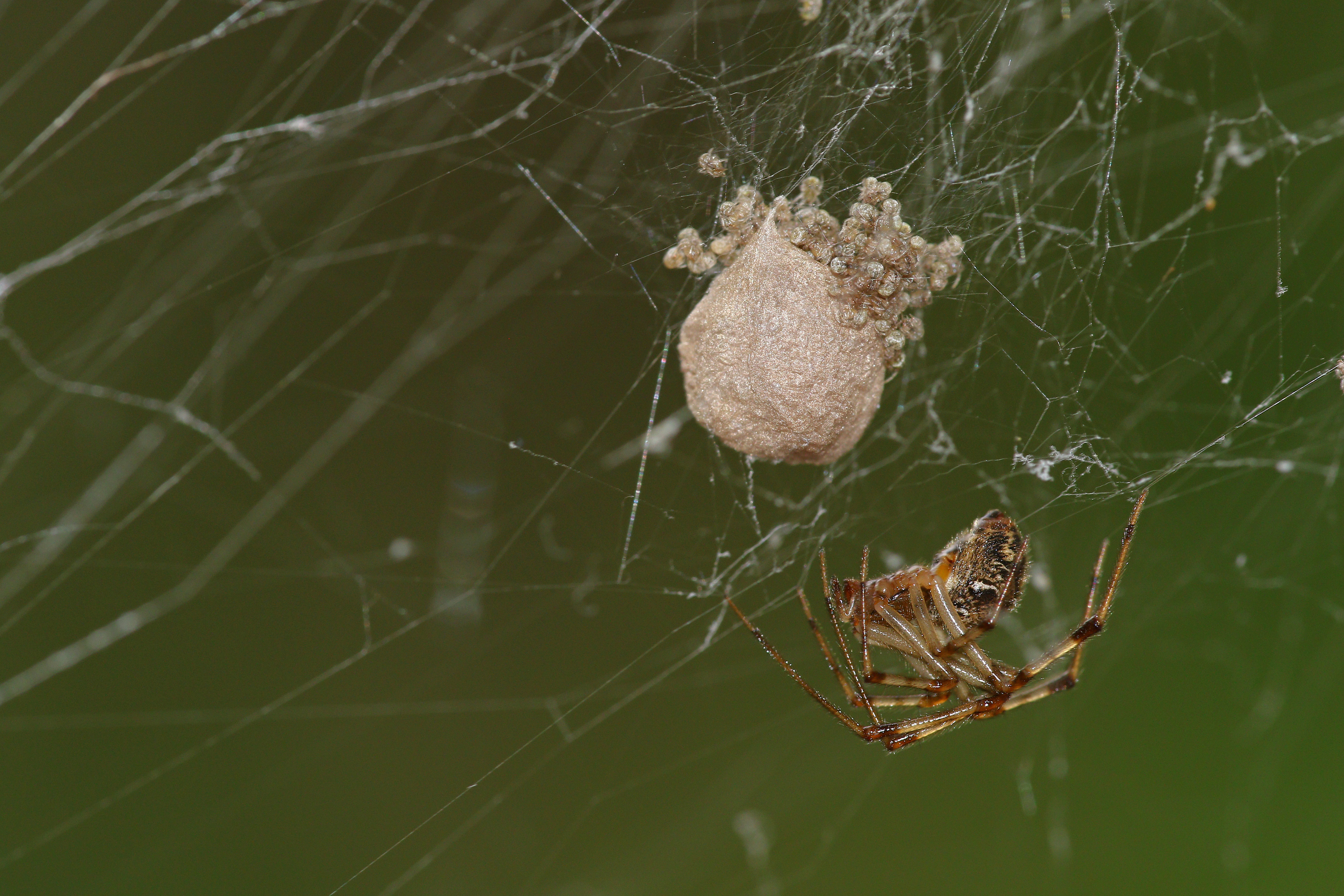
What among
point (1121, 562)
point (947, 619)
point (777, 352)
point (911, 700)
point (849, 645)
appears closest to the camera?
point (777, 352)

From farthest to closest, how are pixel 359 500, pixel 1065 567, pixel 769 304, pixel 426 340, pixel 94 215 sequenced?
1. pixel 1065 567
2. pixel 359 500
3. pixel 426 340
4. pixel 94 215
5. pixel 769 304

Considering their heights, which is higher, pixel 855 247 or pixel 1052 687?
pixel 855 247

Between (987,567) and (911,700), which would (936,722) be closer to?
(911,700)

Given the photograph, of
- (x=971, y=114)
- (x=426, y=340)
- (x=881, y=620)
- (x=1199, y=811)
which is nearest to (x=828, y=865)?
(x=1199, y=811)

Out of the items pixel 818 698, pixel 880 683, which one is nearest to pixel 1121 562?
pixel 880 683

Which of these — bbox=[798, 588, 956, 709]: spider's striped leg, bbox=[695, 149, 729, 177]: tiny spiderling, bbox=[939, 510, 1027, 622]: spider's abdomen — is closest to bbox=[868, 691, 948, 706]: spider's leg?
bbox=[798, 588, 956, 709]: spider's striped leg

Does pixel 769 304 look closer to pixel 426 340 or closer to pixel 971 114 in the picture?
pixel 971 114
